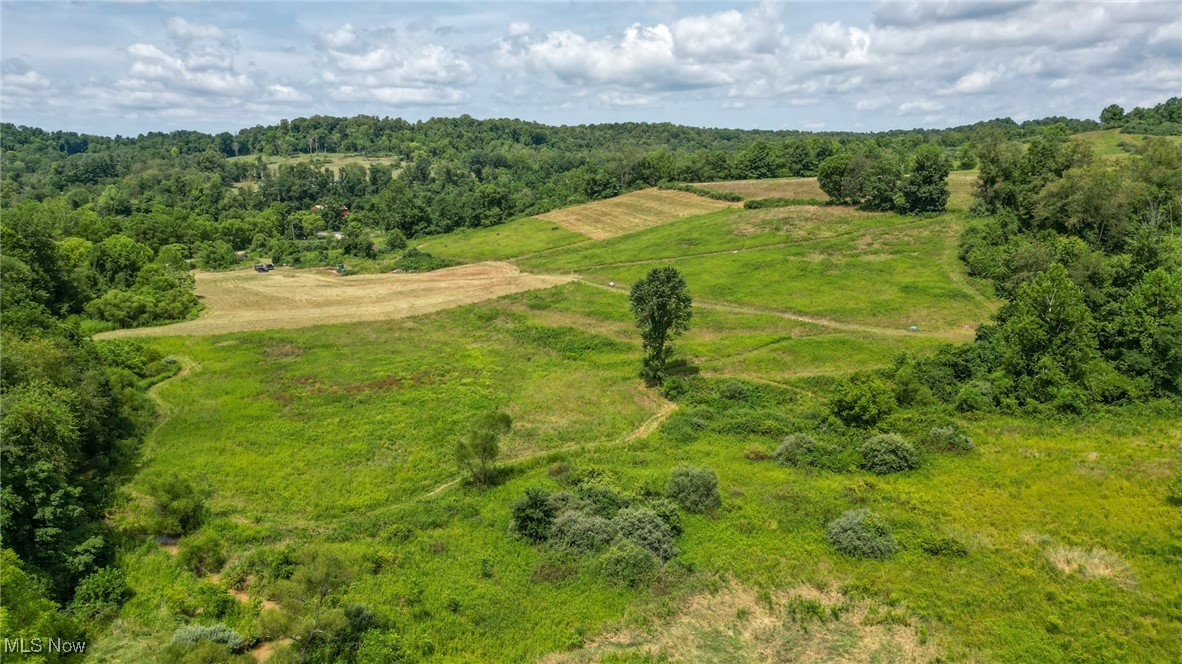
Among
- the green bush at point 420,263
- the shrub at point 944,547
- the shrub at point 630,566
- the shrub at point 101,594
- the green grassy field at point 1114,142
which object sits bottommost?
the shrub at point 101,594

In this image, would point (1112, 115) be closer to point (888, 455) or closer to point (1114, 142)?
point (1114, 142)

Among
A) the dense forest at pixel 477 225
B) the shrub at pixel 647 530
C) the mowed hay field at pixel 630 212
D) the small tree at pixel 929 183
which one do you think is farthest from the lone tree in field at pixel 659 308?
the small tree at pixel 929 183

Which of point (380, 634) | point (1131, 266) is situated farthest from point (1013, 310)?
point (380, 634)

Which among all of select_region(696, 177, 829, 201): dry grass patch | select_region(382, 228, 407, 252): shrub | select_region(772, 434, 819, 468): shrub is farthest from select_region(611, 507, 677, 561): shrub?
select_region(382, 228, 407, 252): shrub

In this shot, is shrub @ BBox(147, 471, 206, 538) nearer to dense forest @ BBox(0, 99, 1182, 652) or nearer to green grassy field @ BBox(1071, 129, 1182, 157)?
dense forest @ BBox(0, 99, 1182, 652)

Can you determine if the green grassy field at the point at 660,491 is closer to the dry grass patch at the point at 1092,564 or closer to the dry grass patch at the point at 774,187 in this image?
the dry grass patch at the point at 1092,564

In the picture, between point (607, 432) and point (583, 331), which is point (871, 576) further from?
point (583, 331)

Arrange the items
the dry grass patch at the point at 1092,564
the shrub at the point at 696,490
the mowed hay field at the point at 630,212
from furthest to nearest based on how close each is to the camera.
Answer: the mowed hay field at the point at 630,212 < the shrub at the point at 696,490 < the dry grass patch at the point at 1092,564
